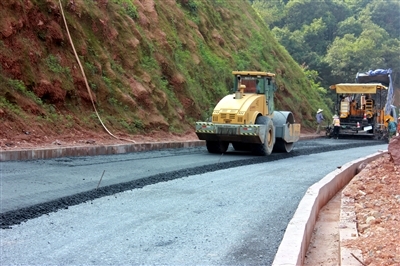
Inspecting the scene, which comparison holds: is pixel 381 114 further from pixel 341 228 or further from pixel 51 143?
pixel 341 228

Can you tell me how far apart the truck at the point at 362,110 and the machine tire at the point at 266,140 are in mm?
14391

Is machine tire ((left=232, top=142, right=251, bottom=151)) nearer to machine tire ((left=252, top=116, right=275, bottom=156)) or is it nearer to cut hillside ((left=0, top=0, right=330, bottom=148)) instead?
machine tire ((left=252, top=116, right=275, bottom=156))

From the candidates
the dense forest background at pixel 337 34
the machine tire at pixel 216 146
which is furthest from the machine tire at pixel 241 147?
the dense forest background at pixel 337 34

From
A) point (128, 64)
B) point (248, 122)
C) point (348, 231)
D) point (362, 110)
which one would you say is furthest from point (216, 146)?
point (362, 110)

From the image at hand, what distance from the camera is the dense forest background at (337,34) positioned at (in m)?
60.9

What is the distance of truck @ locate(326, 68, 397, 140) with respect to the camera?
29.9 meters

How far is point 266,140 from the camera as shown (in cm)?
1634

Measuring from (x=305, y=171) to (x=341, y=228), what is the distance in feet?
20.6

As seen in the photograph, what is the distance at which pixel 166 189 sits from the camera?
9023 mm

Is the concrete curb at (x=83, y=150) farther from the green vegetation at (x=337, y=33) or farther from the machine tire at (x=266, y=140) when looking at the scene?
the green vegetation at (x=337, y=33)

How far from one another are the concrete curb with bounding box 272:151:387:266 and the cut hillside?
8.07 m

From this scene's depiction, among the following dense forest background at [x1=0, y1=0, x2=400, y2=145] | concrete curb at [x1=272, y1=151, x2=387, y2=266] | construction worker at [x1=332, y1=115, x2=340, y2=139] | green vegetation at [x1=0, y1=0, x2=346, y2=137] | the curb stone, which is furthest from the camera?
construction worker at [x1=332, y1=115, x2=340, y2=139]

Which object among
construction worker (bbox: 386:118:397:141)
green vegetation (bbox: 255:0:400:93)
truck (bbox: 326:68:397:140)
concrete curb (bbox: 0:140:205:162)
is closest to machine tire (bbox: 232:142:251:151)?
concrete curb (bbox: 0:140:205:162)

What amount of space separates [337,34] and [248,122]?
62435 millimetres
